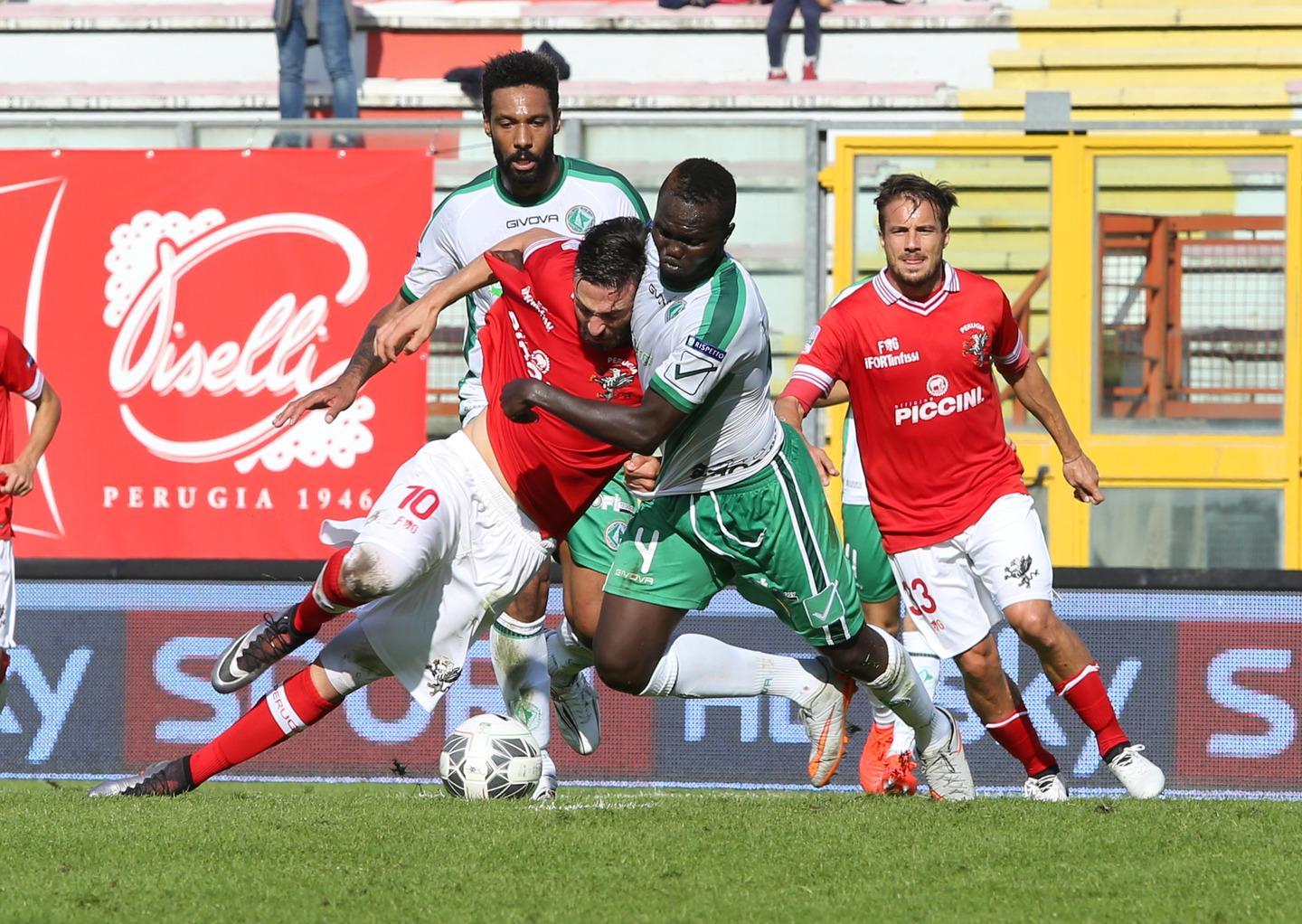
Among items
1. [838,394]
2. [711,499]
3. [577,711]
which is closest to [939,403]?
[838,394]

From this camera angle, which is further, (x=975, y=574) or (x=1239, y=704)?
(x=1239, y=704)

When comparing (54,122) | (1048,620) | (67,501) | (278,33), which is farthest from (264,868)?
(278,33)

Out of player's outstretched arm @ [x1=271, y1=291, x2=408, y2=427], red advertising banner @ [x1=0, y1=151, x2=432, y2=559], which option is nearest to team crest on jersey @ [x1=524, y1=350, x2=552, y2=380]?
player's outstretched arm @ [x1=271, y1=291, x2=408, y2=427]

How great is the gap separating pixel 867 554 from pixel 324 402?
2.89m

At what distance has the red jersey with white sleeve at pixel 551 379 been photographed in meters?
6.25

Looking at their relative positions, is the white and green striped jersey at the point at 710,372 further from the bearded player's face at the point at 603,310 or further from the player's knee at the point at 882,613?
the player's knee at the point at 882,613

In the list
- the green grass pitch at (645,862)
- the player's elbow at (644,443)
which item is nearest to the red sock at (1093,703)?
Answer: the green grass pitch at (645,862)

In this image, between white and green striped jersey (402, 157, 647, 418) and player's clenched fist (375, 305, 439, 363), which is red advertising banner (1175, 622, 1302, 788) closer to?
white and green striped jersey (402, 157, 647, 418)

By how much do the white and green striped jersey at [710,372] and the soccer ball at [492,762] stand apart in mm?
1148

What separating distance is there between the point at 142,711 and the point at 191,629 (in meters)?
0.44

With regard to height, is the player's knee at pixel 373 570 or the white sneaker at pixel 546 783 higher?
the player's knee at pixel 373 570

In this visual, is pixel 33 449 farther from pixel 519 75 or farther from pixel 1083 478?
pixel 1083 478

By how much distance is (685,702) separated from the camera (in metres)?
8.51

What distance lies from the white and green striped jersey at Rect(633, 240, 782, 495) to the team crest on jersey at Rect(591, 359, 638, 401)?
9.3 inches
